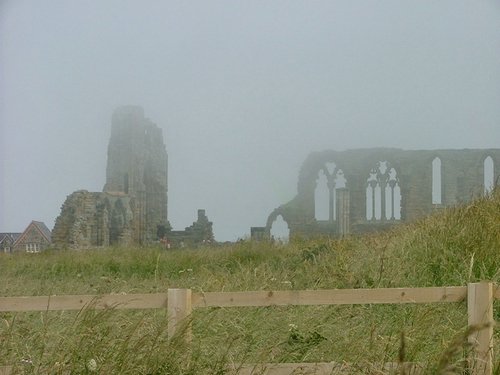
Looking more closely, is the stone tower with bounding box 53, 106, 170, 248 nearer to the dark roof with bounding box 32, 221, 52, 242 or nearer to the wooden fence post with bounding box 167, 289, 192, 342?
the dark roof with bounding box 32, 221, 52, 242

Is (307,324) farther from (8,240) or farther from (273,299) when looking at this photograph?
(8,240)

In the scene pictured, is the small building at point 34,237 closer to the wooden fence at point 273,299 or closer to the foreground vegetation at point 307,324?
the foreground vegetation at point 307,324

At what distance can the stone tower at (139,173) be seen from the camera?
1900 inches

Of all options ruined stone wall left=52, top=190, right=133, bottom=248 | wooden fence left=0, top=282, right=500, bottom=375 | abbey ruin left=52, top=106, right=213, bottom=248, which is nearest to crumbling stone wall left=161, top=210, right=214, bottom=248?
abbey ruin left=52, top=106, right=213, bottom=248

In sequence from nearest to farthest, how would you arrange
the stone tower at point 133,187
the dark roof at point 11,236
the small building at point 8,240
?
the small building at point 8,240 < the dark roof at point 11,236 < the stone tower at point 133,187

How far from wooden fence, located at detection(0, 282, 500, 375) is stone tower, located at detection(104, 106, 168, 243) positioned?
4147 cm

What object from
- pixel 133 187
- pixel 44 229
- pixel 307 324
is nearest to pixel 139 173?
pixel 133 187

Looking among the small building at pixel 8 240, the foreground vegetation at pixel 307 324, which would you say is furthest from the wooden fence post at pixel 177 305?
the small building at pixel 8 240

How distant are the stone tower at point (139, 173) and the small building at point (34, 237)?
7.61m

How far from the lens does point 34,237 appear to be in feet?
129

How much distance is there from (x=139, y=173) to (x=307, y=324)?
141ft

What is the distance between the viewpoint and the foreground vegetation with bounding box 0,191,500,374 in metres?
4.48

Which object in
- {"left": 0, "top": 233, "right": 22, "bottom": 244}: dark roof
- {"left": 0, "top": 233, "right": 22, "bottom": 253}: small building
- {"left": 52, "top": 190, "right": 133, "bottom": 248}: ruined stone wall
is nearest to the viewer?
{"left": 0, "top": 233, "right": 22, "bottom": 253}: small building

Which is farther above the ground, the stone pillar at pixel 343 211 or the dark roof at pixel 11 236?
the stone pillar at pixel 343 211
